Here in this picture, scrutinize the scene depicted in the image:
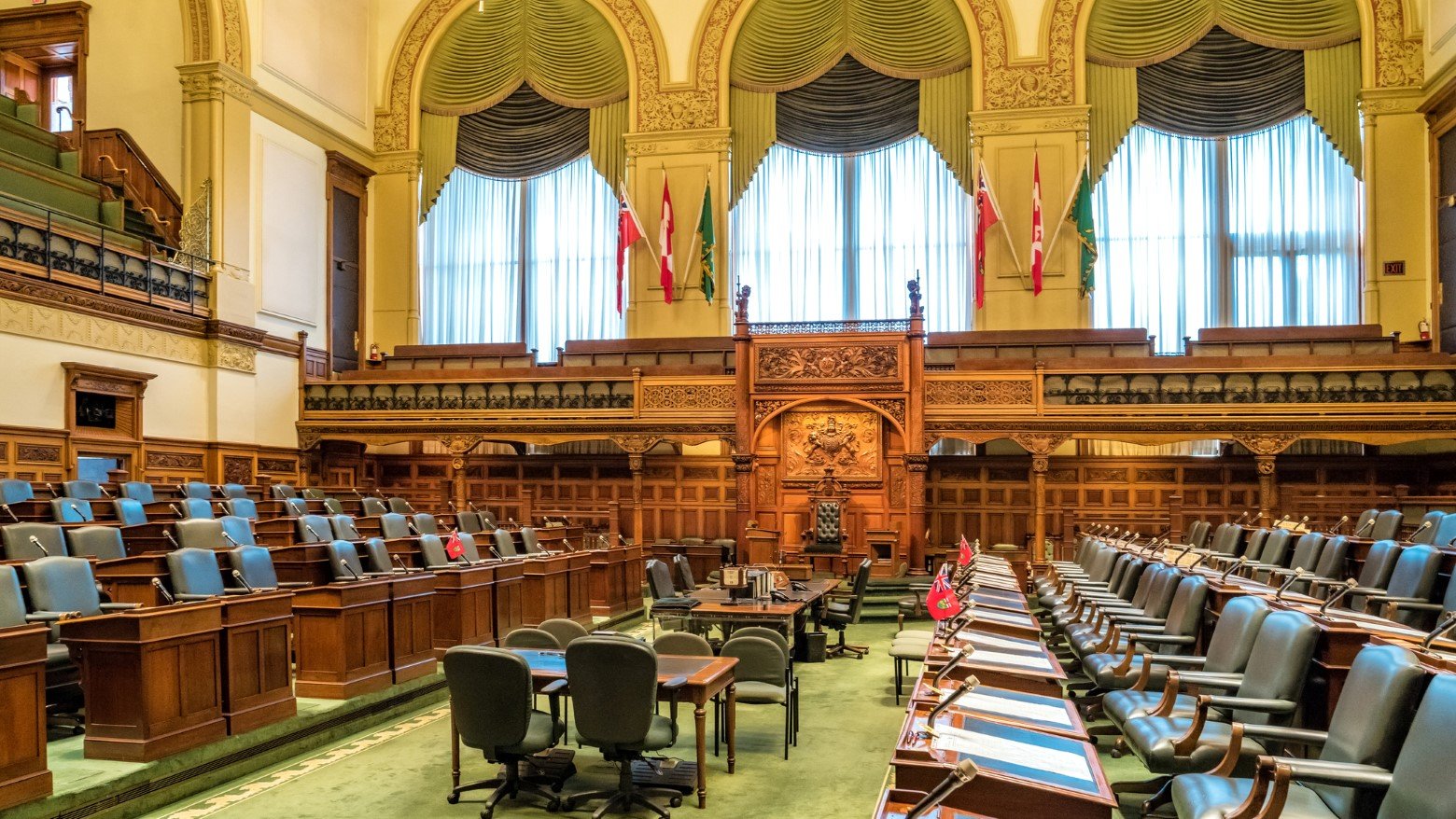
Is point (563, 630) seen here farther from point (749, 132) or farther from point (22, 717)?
point (749, 132)

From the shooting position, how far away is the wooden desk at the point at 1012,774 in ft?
8.34

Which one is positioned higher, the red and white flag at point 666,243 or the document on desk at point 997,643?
the red and white flag at point 666,243

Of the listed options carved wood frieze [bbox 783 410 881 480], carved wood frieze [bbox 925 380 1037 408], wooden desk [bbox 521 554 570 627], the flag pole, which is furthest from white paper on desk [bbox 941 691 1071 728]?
the flag pole

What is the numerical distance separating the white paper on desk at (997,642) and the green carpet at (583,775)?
926 mm

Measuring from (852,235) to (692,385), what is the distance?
547 centimetres

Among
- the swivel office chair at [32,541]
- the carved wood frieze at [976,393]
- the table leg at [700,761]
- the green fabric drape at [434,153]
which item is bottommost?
the table leg at [700,761]

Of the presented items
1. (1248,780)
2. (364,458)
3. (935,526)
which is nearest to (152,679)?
(1248,780)

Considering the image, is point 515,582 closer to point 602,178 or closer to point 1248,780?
point 1248,780

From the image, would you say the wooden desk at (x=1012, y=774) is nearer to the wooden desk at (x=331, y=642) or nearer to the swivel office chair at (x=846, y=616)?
the wooden desk at (x=331, y=642)

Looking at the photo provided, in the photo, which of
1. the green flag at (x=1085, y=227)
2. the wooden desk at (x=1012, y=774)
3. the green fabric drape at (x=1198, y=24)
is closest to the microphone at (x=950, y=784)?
the wooden desk at (x=1012, y=774)

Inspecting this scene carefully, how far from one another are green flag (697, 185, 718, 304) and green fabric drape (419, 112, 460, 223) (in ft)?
17.8

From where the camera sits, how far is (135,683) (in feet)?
17.0

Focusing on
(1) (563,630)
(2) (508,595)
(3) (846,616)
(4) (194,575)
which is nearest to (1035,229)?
(3) (846,616)

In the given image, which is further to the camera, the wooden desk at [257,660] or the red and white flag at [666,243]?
the red and white flag at [666,243]
